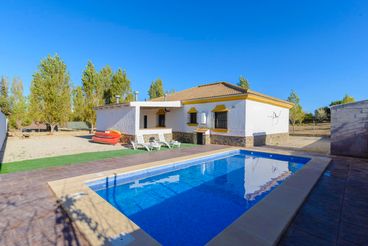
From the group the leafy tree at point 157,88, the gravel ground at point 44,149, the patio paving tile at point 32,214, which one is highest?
the leafy tree at point 157,88

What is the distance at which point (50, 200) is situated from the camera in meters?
4.27

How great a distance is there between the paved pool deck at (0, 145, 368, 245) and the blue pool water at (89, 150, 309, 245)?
1396mm

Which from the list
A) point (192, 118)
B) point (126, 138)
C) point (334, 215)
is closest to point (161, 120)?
point (192, 118)

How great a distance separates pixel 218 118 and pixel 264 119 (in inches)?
156

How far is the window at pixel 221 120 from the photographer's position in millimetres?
14328

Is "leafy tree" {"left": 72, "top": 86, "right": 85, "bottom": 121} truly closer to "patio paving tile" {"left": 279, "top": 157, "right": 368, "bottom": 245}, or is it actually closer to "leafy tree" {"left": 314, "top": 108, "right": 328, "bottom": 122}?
"patio paving tile" {"left": 279, "top": 157, "right": 368, "bottom": 245}

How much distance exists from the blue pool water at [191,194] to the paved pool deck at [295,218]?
4.58 feet

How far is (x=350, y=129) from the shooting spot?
9672 mm

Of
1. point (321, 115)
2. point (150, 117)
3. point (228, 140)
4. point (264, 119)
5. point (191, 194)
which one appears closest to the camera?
point (191, 194)

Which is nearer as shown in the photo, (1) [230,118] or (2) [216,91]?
(1) [230,118]

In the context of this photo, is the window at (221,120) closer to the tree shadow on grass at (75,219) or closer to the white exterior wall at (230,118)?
the white exterior wall at (230,118)

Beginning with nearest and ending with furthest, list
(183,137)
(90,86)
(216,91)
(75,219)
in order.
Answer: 1. (75,219)
2. (216,91)
3. (183,137)
4. (90,86)

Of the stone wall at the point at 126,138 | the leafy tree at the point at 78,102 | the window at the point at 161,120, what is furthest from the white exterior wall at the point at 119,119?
the leafy tree at the point at 78,102

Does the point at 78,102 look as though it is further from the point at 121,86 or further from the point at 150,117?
the point at 150,117
